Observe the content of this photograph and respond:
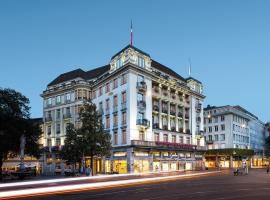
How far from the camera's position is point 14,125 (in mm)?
51812

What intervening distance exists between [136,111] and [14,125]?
23.5 metres

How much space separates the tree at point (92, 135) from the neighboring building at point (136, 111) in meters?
10.2

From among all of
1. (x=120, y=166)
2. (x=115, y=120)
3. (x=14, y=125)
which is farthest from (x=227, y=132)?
(x=14, y=125)

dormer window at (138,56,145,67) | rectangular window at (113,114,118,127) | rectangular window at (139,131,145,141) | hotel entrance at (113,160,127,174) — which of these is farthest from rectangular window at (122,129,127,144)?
dormer window at (138,56,145,67)

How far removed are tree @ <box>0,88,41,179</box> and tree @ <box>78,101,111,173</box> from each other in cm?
787

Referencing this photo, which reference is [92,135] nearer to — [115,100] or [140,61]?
[115,100]

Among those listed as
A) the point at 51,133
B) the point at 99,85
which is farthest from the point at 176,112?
the point at 51,133

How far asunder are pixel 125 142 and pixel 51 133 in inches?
1111

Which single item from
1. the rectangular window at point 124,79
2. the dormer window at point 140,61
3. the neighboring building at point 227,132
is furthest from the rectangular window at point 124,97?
the neighboring building at point 227,132

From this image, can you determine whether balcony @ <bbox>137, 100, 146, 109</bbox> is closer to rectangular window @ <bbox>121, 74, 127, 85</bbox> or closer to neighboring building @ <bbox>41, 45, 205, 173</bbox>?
neighboring building @ <bbox>41, 45, 205, 173</bbox>

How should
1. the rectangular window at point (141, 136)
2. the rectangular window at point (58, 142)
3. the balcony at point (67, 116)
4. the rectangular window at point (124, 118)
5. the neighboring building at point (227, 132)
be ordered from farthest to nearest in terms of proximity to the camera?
1. the neighboring building at point (227, 132)
2. the rectangular window at point (58, 142)
3. the balcony at point (67, 116)
4. the rectangular window at point (141, 136)
5. the rectangular window at point (124, 118)

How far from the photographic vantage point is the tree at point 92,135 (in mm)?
54594

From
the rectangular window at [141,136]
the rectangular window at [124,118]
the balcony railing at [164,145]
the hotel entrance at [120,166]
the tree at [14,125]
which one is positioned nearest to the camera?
the tree at [14,125]

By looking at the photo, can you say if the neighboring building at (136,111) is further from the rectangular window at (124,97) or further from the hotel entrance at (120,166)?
the rectangular window at (124,97)
